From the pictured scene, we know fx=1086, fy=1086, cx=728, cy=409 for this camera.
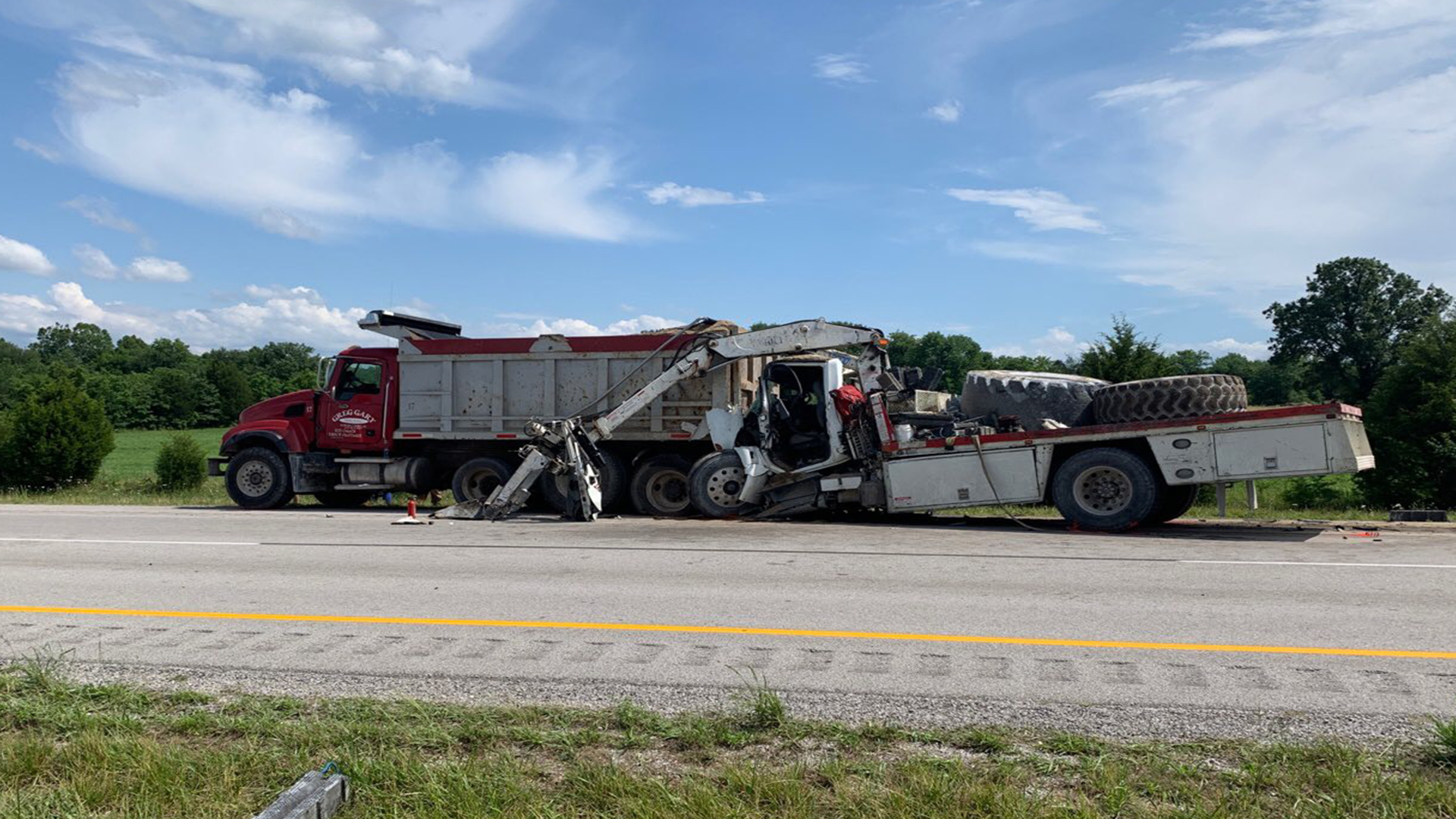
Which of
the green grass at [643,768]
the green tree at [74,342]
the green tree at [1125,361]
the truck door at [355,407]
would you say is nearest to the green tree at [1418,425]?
the green tree at [1125,361]

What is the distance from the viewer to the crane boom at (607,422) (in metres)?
15.4

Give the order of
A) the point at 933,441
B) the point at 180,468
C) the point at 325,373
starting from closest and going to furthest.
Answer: the point at 933,441, the point at 325,373, the point at 180,468

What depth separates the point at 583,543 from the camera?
39.8 feet

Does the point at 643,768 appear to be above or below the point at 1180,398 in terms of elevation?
below

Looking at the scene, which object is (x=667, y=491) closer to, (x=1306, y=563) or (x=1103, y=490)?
(x=1103, y=490)

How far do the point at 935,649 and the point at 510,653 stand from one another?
2508 millimetres

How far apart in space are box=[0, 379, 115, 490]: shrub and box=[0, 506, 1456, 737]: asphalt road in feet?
61.0

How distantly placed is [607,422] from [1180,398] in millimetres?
7880

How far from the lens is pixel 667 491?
1662 centimetres

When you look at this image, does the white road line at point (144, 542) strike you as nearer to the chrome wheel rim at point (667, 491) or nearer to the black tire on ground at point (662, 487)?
the black tire on ground at point (662, 487)

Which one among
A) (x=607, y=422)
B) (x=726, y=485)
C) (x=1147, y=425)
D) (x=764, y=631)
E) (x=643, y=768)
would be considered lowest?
(x=643, y=768)

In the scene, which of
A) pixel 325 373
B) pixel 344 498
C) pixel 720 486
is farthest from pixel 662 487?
pixel 344 498

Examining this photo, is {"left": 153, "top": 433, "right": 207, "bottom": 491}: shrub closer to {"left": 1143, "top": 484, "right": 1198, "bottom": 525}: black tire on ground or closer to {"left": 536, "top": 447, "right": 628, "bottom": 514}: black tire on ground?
{"left": 536, "top": 447, "right": 628, "bottom": 514}: black tire on ground

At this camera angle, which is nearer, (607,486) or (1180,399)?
(1180,399)
